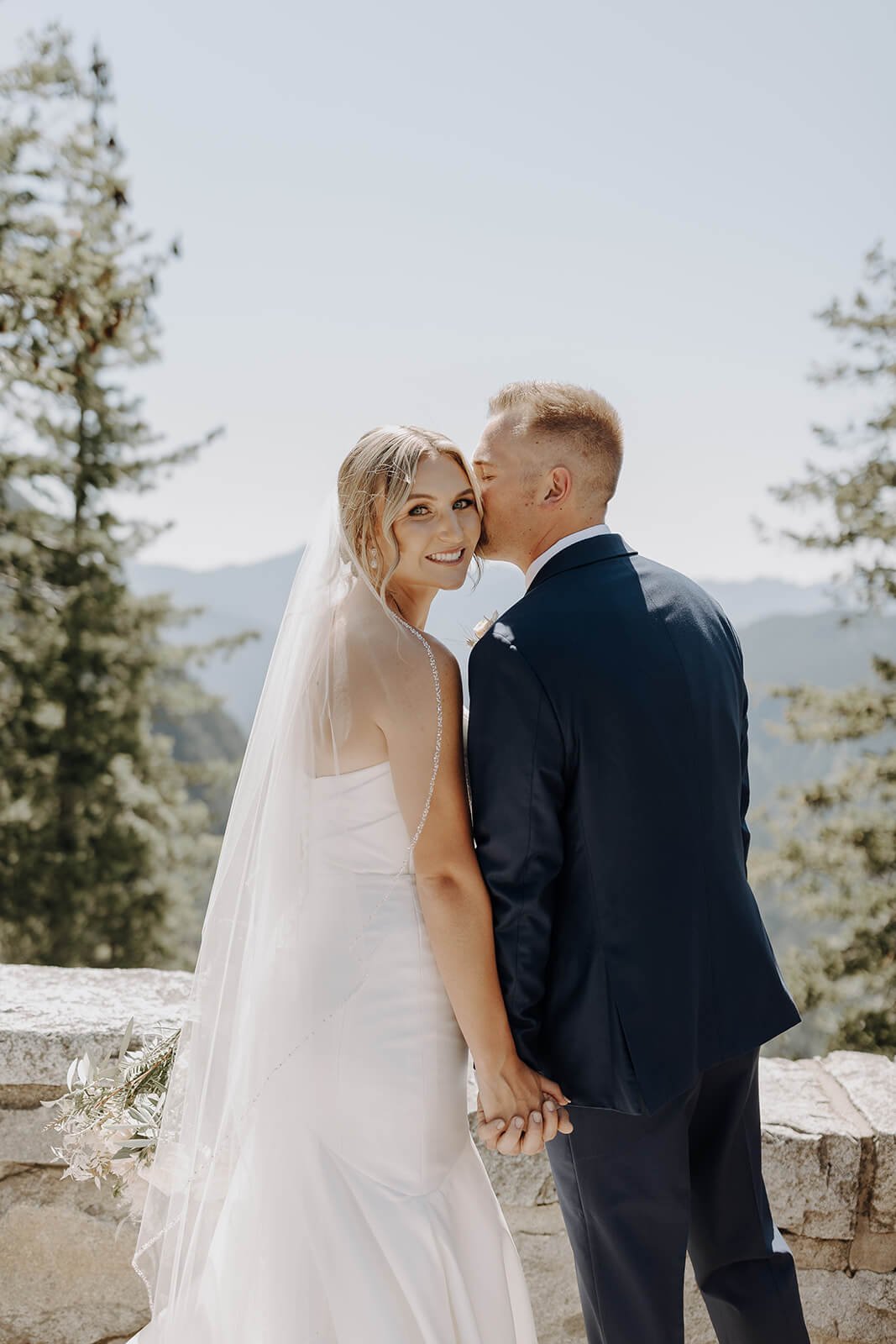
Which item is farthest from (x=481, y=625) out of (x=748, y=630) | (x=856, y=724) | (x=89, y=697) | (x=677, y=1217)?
Answer: (x=748, y=630)

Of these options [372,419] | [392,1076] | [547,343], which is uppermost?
[547,343]

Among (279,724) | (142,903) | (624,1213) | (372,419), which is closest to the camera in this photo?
(624,1213)

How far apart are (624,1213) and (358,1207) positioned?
0.47 meters

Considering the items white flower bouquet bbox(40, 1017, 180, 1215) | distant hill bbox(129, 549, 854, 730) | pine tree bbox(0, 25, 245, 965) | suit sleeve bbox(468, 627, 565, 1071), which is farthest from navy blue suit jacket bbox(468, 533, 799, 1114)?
pine tree bbox(0, 25, 245, 965)

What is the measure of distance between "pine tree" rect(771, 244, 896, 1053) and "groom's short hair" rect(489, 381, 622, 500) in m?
10.4

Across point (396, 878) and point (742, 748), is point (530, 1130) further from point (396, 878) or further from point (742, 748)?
point (742, 748)

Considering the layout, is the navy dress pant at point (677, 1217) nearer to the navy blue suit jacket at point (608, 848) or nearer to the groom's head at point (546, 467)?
the navy blue suit jacket at point (608, 848)

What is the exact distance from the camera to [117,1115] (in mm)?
2084

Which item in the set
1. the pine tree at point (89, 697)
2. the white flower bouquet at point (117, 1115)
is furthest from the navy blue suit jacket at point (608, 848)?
the pine tree at point (89, 697)

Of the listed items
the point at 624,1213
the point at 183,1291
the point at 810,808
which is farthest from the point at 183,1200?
the point at 810,808

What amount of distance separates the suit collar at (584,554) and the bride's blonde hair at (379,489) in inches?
11.6

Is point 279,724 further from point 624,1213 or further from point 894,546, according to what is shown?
point 894,546

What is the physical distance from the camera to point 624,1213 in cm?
190

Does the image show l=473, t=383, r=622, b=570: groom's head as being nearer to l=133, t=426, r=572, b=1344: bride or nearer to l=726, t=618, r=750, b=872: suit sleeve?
l=133, t=426, r=572, b=1344: bride
